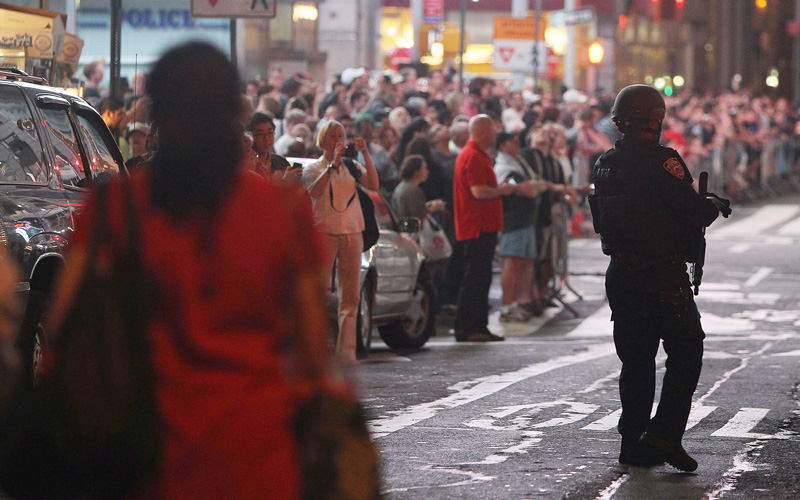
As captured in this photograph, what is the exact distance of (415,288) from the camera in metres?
12.5

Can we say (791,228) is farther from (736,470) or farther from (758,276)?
(736,470)

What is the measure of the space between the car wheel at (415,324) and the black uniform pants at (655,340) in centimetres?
Result: 546

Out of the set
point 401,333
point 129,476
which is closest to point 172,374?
point 129,476

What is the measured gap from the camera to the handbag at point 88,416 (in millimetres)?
2922

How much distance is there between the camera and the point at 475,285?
42.3 feet

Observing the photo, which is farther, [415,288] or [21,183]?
[415,288]

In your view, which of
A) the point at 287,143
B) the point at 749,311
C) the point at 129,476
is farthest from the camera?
the point at 749,311

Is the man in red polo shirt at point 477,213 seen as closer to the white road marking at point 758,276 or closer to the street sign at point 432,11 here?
the white road marking at point 758,276

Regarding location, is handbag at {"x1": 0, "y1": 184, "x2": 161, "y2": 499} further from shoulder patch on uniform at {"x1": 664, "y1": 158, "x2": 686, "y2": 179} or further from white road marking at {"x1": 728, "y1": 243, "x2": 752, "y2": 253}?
white road marking at {"x1": 728, "y1": 243, "x2": 752, "y2": 253}

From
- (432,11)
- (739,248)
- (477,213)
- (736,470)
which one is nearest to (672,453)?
(736,470)

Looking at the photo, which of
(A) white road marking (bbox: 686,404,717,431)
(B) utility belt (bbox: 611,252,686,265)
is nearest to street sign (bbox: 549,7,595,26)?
(A) white road marking (bbox: 686,404,717,431)

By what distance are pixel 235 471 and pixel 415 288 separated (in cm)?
954

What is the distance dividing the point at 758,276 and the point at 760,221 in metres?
8.51

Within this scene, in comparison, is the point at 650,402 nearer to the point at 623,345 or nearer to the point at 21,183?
the point at 623,345
